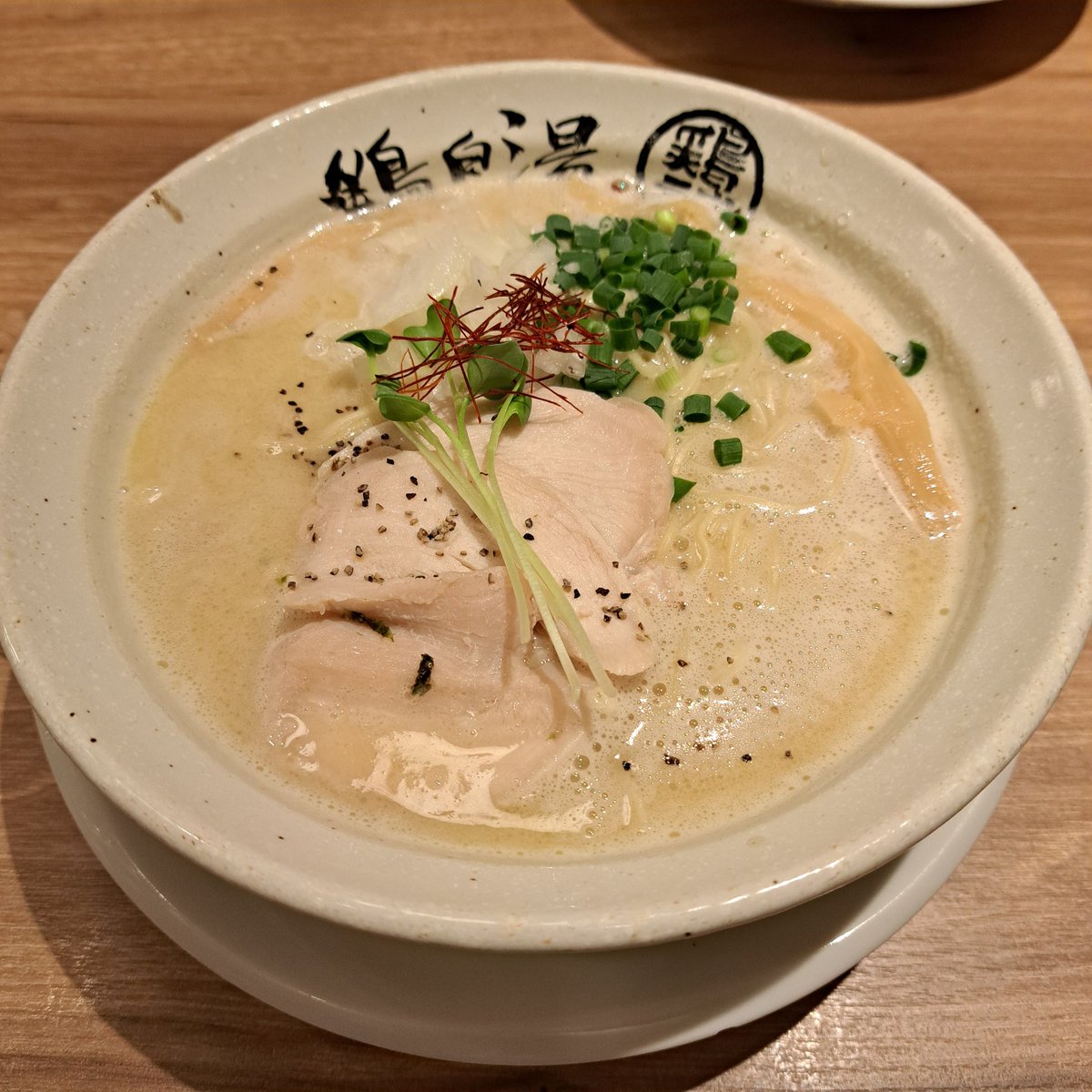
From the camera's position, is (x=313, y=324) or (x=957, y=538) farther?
(x=313, y=324)

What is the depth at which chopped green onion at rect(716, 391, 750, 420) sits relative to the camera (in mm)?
2197

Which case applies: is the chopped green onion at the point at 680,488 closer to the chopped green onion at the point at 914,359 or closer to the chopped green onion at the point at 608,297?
the chopped green onion at the point at 608,297

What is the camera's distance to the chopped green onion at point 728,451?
2.12 metres

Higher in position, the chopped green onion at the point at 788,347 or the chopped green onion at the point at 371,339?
the chopped green onion at the point at 788,347

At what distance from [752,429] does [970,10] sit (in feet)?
8.70

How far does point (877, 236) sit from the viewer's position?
2414mm

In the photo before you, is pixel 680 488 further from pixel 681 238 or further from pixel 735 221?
pixel 735 221

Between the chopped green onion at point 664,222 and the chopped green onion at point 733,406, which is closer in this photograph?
the chopped green onion at point 733,406

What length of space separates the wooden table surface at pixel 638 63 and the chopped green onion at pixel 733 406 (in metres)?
1.07

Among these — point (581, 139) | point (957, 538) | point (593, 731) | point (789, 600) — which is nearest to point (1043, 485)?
point (957, 538)

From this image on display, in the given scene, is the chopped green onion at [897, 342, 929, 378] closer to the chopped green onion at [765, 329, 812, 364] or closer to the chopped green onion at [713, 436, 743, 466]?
the chopped green onion at [765, 329, 812, 364]

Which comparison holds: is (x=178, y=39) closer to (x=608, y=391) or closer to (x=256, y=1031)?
(x=608, y=391)

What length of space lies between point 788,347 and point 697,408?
0.34 metres

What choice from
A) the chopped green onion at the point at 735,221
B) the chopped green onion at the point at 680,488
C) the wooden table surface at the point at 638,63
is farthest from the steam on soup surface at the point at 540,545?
the wooden table surface at the point at 638,63
